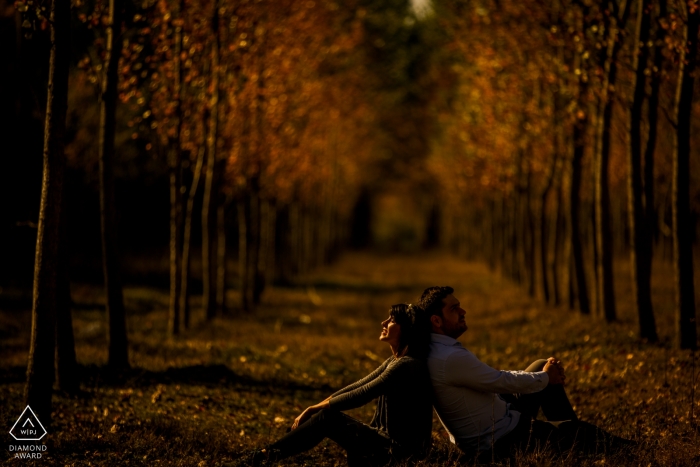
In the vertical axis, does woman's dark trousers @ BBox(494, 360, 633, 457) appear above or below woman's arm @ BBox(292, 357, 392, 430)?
below

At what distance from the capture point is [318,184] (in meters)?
43.3

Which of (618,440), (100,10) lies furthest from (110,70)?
(618,440)

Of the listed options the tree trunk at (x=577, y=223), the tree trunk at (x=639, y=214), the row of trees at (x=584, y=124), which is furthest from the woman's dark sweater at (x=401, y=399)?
the tree trunk at (x=577, y=223)

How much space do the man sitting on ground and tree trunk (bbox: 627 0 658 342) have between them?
6.56 meters

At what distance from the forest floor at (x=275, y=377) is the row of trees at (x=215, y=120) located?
81cm

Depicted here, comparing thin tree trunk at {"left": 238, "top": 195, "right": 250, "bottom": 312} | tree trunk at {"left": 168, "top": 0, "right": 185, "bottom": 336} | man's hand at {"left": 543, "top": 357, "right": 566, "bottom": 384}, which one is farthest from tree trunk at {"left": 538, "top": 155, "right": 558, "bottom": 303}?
man's hand at {"left": 543, "top": 357, "right": 566, "bottom": 384}

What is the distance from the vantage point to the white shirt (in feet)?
21.8

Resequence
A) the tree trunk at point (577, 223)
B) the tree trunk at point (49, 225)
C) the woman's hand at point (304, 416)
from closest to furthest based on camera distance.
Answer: the woman's hand at point (304, 416), the tree trunk at point (49, 225), the tree trunk at point (577, 223)

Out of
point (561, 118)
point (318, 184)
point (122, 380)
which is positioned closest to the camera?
point (122, 380)

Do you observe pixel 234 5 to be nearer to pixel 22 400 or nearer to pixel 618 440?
pixel 22 400

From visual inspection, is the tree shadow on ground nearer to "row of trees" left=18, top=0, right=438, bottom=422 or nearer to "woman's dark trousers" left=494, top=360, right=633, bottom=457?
"row of trees" left=18, top=0, right=438, bottom=422

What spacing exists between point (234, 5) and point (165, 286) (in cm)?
1369

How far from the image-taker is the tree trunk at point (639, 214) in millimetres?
13031

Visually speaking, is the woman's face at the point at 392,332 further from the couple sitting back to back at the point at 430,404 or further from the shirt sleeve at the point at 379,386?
the shirt sleeve at the point at 379,386
